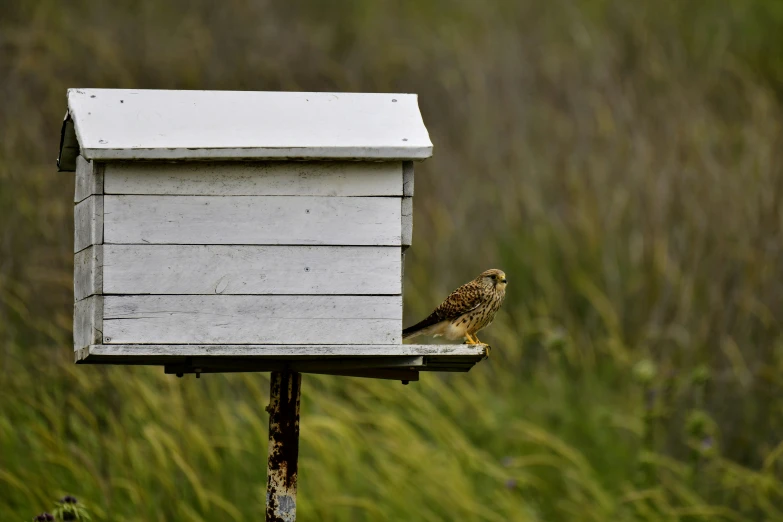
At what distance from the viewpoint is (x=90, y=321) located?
12.4ft

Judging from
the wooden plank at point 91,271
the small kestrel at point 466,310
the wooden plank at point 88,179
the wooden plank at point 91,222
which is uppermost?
the wooden plank at point 88,179

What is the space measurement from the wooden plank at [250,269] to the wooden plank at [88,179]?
0.20 m

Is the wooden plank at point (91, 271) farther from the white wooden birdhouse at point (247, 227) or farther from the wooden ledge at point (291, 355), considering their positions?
the wooden ledge at point (291, 355)

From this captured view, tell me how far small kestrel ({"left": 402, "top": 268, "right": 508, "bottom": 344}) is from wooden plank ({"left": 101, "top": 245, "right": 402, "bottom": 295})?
0.73 metres

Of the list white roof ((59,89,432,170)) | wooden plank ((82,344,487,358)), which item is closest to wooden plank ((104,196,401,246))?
white roof ((59,89,432,170))

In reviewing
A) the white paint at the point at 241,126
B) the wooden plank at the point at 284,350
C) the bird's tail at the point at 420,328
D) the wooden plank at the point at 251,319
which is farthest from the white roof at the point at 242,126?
the bird's tail at the point at 420,328

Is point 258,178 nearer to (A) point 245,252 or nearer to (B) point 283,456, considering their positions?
(A) point 245,252

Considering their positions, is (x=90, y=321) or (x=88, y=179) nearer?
(x=90, y=321)

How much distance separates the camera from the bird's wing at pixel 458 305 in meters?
4.64

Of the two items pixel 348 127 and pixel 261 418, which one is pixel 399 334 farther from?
pixel 261 418

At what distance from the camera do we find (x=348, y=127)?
12.7 feet

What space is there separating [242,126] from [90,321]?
818 millimetres

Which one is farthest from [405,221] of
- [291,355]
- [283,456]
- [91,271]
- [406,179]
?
[91,271]

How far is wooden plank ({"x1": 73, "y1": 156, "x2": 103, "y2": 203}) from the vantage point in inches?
148
